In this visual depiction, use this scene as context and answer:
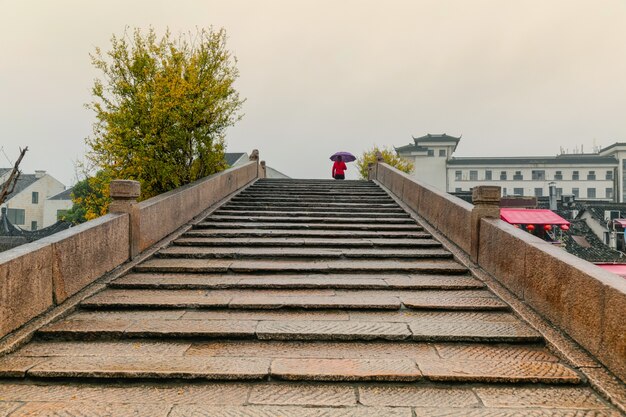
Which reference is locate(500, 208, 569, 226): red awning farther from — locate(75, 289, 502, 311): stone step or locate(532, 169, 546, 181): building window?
locate(532, 169, 546, 181): building window

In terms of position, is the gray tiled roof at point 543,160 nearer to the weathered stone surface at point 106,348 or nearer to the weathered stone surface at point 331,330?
the weathered stone surface at point 331,330

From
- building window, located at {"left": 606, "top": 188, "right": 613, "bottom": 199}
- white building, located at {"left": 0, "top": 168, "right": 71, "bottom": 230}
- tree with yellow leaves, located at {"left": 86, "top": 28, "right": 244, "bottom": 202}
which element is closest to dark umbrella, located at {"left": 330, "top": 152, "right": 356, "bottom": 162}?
tree with yellow leaves, located at {"left": 86, "top": 28, "right": 244, "bottom": 202}

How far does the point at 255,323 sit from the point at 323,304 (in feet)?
2.53

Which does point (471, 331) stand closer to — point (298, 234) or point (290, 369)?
point (290, 369)

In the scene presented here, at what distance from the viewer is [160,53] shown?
10.5 metres

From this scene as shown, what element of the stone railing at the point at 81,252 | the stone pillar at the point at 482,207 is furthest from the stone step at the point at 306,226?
the stone pillar at the point at 482,207

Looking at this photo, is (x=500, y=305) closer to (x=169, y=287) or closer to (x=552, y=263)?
(x=552, y=263)

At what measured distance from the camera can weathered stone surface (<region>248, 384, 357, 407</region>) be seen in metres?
2.86

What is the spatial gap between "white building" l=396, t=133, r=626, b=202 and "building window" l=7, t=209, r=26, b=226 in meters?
47.0

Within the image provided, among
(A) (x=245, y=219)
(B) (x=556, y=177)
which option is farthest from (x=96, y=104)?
(B) (x=556, y=177)

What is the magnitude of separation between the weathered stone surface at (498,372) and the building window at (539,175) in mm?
63681

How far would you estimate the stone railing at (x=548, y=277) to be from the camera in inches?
119

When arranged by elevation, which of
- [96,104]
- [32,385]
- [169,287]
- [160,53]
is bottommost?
[32,385]

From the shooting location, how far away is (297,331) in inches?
150
